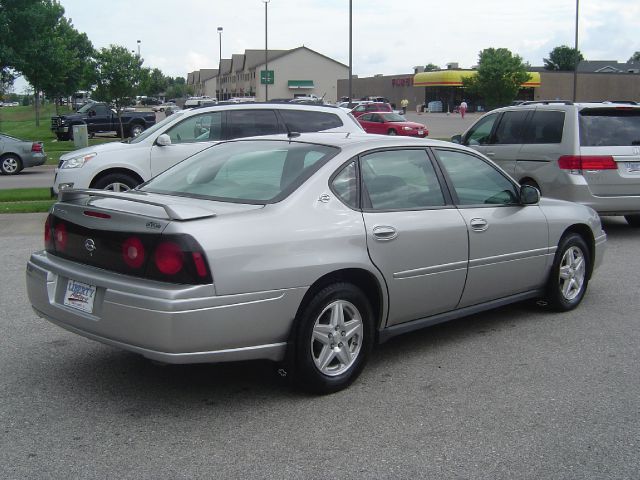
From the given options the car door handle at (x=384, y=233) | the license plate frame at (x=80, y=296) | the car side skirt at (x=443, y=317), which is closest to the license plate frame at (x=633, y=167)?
the car side skirt at (x=443, y=317)

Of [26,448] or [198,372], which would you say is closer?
[26,448]

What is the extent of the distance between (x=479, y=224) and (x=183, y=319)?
2554mm

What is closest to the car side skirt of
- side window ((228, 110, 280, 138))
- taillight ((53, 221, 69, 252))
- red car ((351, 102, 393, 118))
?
taillight ((53, 221, 69, 252))

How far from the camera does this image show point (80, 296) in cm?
447

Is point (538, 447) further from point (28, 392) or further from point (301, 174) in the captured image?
point (28, 392)

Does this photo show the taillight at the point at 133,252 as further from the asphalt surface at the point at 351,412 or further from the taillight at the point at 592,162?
the taillight at the point at 592,162

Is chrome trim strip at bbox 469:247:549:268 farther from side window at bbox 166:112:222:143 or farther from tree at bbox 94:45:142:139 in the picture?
tree at bbox 94:45:142:139

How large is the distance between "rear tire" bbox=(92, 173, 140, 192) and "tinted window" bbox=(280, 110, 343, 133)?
238cm

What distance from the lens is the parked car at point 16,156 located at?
858 inches

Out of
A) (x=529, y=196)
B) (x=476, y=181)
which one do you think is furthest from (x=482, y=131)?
(x=476, y=181)

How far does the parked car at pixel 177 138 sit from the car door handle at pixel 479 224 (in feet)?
18.8

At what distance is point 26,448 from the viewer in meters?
3.89

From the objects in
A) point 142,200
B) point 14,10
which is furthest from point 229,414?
point 14,10

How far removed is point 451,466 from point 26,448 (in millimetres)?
2141
